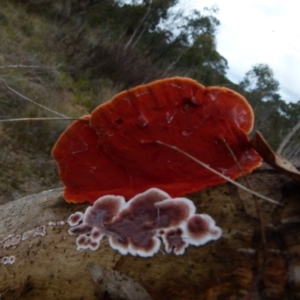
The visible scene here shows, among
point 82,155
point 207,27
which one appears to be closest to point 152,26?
point 207,27

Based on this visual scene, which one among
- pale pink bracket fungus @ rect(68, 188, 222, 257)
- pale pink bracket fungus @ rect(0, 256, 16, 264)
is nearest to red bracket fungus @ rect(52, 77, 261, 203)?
pale pink bracket fungus @ rect(68, 188, 222, 257)

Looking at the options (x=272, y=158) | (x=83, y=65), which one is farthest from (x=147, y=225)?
(x=83, y=65)

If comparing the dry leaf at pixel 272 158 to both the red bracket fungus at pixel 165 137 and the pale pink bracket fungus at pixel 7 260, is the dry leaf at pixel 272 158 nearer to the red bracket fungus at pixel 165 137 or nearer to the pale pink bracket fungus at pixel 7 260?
the red bracket fungus at pixel 165 137

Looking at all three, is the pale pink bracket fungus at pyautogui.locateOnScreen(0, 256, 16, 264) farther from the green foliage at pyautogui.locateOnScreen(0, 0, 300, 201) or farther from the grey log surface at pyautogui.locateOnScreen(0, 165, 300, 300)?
the green foliage at pyautogui.locateOnScreen(0, 0, 300, 201)

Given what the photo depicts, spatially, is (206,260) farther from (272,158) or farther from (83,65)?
(83,65)

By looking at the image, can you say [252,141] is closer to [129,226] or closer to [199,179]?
[199,179]
